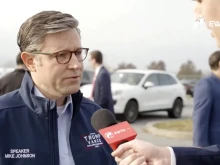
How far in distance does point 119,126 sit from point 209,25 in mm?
541

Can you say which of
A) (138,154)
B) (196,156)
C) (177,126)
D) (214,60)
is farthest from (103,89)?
(138,154)

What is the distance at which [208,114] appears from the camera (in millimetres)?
4199

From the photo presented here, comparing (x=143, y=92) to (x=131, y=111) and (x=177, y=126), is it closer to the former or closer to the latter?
(x=131, y=111)

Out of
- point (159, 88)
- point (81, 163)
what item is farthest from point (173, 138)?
point (81, 163)

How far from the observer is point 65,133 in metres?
2.30

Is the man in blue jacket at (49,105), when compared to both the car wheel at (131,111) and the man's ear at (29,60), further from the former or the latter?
the car wheel at (131,111)

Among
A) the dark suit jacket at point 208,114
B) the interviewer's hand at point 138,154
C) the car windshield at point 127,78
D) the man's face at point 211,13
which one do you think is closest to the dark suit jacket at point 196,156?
the interviewer's hand at point 138,154

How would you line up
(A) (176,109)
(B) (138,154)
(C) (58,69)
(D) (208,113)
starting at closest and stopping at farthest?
(B) (138,154), (C) (58,69), (D) (208,113), (A) (176,109)

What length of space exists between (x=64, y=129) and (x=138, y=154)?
787 millimetres

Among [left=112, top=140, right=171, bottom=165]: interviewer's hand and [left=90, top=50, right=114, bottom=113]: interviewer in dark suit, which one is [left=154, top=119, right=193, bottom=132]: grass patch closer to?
[left=90, top=50, right=114, bottom=113]: interviewer in dark suit

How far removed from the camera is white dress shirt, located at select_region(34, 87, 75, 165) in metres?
2.25

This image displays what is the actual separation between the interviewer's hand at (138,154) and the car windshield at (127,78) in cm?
1090

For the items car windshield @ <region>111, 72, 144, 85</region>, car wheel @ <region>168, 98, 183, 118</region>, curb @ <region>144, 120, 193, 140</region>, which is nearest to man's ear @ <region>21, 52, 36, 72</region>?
curb @ <region>144, 120, 193, 140</region>

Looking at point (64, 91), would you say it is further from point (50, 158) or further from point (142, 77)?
point (142, 77)
